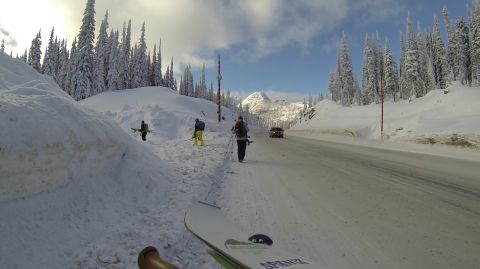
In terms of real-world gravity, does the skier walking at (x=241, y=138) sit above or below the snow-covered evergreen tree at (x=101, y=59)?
below

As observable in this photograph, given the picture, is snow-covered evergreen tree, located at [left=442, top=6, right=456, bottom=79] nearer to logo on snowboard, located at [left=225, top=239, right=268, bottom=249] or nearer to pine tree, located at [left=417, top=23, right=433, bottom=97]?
pine tree, located at [left=417, top=23, right=433, bottom=97]

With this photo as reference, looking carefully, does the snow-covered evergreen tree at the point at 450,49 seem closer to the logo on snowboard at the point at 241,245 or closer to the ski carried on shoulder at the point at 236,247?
the ski carried on shoulder at the point at 236,247

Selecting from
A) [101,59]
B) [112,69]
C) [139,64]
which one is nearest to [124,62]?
[139,64]

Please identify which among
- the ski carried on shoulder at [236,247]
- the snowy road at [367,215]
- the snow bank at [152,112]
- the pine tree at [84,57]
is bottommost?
the snowy road at [367,215]

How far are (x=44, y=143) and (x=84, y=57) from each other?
6003cm

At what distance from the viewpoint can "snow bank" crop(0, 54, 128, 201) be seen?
3.70 meters

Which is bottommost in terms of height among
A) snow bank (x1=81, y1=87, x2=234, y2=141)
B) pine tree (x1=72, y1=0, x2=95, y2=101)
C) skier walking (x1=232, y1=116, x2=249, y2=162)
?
skier walking (x1=232, y1=116, x2=249, y2=162)

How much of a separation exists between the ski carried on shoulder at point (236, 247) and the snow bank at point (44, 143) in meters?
2.06

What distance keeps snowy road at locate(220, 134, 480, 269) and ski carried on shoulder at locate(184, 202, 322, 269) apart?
0.83 metres

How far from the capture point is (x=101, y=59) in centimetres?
6644

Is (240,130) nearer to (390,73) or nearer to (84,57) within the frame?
(84,57)

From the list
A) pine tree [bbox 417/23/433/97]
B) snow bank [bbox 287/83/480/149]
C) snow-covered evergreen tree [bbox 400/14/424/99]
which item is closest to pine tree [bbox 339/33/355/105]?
snow-covered evergreen tree [bbox 400/14/424/99]

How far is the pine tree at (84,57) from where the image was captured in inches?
2207

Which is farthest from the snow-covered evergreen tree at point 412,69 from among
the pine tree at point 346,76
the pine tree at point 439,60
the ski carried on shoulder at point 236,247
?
the ski carried on shoulder at point 236,247
